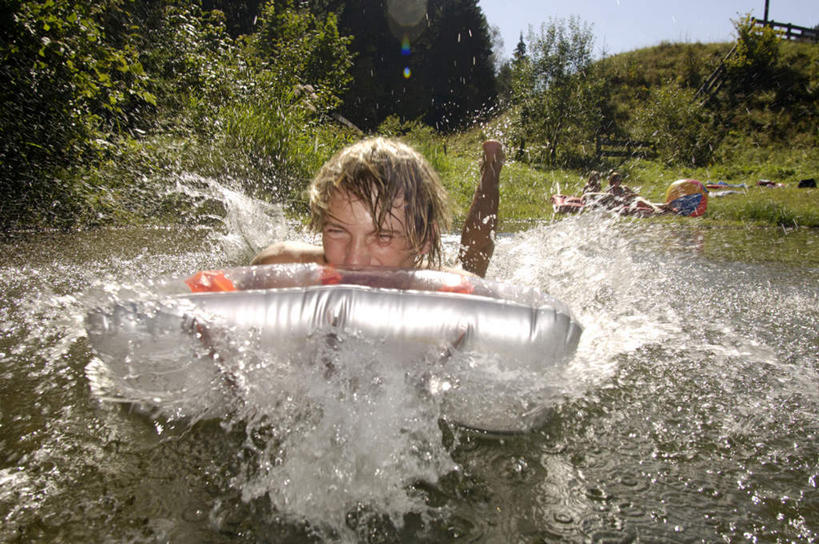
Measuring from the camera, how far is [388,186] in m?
1.92

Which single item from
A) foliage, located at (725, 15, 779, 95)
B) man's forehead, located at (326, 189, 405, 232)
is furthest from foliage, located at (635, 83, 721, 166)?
man's forehead, located at (326, 189, 405, 232)

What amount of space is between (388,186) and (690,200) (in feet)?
26.5

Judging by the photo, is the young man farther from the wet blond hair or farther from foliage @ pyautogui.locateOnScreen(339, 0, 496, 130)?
foliage @ pyautogui.locateOnScreen(339, 0, 496, 130)

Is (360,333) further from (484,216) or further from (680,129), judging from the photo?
(680,129)

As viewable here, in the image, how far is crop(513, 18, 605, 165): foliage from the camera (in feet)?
61.9

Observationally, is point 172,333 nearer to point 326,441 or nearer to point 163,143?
point 326,441

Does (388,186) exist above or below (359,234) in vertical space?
above

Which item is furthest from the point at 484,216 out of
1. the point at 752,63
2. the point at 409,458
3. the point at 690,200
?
the point at 752,63

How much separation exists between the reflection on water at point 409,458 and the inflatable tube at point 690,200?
712 cm

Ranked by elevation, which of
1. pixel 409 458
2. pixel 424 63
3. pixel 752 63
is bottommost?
pixel 409 458

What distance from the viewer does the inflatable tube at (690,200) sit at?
821cm

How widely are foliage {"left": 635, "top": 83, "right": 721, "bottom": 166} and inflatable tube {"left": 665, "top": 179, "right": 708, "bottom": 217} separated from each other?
10.1m

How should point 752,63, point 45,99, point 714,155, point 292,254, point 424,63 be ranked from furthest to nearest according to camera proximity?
point 424,63
point 752,63
point 714,155
point 45,99
point 292,254

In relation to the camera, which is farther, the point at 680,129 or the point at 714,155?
the point at 680,129
